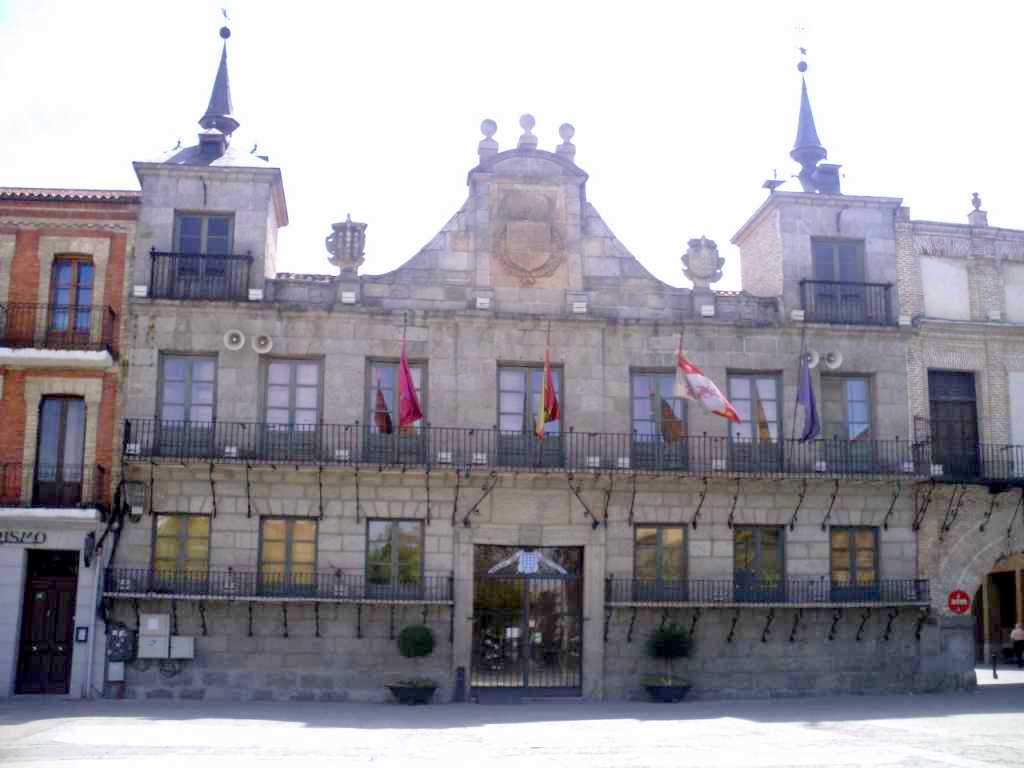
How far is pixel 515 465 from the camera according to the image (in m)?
23.9

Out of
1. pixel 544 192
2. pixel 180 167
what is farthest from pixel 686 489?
pixel 180 167

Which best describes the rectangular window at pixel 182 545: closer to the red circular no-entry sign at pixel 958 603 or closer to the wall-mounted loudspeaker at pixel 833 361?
the wall-mounted loudspeaker at pixel 833 361

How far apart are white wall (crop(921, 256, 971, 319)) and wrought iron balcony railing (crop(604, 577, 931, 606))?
618cm

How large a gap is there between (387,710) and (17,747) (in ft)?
23.4

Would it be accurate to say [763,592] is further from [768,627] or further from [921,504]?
[921,504]

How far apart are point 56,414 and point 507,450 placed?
30.1 feet

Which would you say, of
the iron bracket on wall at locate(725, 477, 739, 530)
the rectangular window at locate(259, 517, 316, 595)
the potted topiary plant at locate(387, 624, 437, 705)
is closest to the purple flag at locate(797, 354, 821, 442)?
the iron bracket on wall at locate(725, 477, 739, 530)

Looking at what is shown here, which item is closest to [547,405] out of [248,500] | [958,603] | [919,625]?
[248,500]

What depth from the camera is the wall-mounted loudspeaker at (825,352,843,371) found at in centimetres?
2547

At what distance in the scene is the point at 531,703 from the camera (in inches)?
902

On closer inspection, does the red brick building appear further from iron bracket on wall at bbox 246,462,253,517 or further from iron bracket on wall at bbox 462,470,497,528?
iron bracket on wall at bbox 462,470,497,528

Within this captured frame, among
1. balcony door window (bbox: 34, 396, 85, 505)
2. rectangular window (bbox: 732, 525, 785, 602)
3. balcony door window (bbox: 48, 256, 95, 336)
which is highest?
balcony door window (bbox: 48, 256, 95, 336)

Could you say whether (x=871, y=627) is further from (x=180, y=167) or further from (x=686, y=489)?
(x=180, y=167)

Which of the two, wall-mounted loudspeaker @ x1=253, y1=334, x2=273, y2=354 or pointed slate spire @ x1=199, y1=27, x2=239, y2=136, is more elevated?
pointed slate spire @ x1=199, y1=27, x2=239, y2=136
